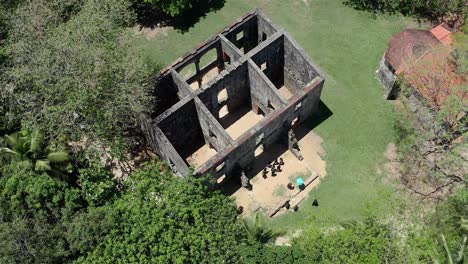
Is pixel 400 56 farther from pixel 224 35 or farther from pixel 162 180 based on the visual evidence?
pixel 162 180

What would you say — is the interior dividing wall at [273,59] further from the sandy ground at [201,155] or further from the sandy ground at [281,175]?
the sandy ground at [201,155]

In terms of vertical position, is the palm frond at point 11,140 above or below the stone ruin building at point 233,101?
above

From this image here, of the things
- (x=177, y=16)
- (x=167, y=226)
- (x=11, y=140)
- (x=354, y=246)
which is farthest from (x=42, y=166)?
(x=177, y=16)

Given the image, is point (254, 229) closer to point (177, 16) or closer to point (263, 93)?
point (263, 93)

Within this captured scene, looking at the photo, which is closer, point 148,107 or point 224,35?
point 148,107

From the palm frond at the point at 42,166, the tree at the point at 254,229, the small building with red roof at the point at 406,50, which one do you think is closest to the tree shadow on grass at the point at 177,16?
the small building with red roof at the point at 406,50

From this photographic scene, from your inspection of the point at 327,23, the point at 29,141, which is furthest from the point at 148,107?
the point at 327,23
